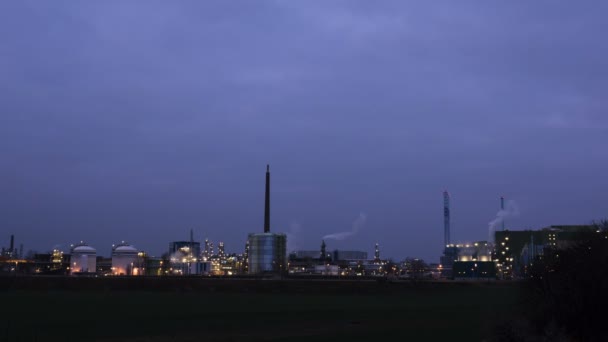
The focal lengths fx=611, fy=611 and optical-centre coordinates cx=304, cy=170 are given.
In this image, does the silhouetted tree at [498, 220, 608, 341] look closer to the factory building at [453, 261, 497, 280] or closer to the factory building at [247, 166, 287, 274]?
the factory building at [453, 261, 497, 280]

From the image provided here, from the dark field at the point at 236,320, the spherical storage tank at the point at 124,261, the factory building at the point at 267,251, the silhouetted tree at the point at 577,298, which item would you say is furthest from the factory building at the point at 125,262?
the silhouetted tree at the point at 577,298

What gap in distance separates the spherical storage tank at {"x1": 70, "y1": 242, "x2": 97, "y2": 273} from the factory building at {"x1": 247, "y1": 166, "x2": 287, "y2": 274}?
154ft

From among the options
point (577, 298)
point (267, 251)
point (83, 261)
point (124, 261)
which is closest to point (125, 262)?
point (124, 261)

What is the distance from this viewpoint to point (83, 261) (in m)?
178

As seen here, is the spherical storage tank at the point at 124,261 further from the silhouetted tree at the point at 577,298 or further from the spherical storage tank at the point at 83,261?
the silhouetted tree at the point at 577,298

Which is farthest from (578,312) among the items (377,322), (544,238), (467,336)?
(544,238)

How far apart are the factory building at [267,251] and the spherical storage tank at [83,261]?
4702cm

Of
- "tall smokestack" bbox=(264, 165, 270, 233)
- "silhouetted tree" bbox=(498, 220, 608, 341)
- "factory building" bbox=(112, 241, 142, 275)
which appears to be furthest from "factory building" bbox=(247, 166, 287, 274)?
"silhouetted tree" bbox=(498, 220, 608, 341)

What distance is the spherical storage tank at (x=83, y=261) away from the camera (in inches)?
6988

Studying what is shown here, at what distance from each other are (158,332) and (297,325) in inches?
446

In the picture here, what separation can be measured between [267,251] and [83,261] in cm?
5426

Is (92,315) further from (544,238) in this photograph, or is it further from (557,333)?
(544,238)

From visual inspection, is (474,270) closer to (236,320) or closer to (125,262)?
(125,262)

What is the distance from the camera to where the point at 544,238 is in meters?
189
